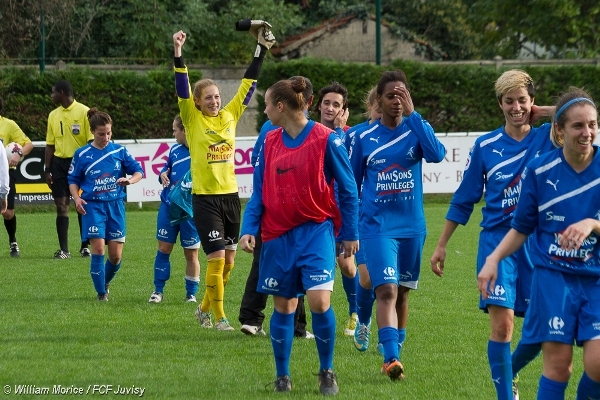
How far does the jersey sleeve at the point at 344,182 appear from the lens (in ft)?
20.8

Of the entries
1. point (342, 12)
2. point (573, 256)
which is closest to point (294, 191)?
point (573, 256)

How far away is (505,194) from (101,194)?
538cm

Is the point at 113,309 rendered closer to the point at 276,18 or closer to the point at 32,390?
the point at 32,390

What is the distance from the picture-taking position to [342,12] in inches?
1545

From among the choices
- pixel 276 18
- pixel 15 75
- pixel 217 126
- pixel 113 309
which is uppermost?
pixel 276 18

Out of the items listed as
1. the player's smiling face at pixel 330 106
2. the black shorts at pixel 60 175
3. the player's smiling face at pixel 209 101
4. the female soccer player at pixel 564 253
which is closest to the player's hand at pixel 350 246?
the female soccer player at pixel 564 253

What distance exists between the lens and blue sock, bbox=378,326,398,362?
6.61 meters

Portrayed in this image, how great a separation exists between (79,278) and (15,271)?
117cm

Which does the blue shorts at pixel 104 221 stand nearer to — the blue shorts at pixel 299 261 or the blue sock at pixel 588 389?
the blue shorts at pixel 299 261

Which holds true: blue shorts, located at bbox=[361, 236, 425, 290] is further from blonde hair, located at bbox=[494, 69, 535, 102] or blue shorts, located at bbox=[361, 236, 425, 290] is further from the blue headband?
the blue headband

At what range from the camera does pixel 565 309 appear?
476 cm

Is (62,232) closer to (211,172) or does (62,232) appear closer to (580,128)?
(211,172)

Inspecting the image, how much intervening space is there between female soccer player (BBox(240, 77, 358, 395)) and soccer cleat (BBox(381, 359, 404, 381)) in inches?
16.3

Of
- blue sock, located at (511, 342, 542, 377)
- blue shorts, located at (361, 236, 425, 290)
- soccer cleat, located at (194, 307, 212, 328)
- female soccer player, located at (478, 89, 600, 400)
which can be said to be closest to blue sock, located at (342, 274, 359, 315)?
soccer cleat, located at (194, 307, 212, 328)
